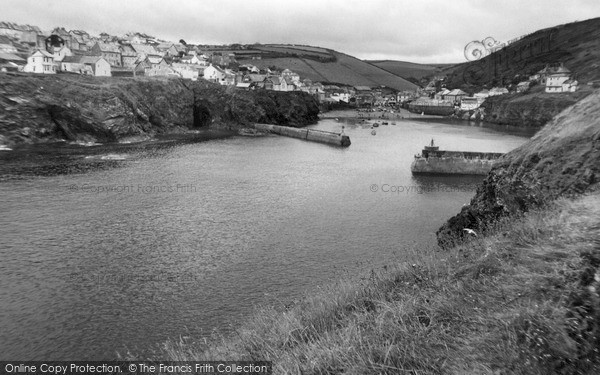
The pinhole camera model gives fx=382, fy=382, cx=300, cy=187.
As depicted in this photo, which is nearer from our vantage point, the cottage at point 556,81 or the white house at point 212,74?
the white house at point 212,74

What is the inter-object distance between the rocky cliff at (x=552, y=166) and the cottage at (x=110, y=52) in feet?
504

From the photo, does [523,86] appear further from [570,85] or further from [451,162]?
[451,162]

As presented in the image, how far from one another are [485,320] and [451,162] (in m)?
58.3

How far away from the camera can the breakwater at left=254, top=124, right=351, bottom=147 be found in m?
91.2

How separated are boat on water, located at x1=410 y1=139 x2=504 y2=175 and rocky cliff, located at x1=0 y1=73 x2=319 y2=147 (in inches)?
2516

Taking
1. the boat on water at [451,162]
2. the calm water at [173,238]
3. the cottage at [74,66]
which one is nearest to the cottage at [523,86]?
the boat on water at [451,162]

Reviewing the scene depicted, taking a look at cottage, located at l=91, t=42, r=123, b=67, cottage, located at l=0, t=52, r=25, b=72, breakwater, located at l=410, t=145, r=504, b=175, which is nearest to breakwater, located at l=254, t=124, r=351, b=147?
breakwater, located at l=410, t=145, r=504, b=175

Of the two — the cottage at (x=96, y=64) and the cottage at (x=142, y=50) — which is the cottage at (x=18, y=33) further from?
the cottage at (x=96, y=64)

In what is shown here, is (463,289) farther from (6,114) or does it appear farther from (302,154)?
(6,114)

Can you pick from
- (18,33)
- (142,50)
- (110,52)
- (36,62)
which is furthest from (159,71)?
(18,33)

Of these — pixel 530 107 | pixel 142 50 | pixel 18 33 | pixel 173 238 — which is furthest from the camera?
pixel 18 33

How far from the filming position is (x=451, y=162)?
61.5 m

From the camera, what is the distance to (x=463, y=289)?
363 inches

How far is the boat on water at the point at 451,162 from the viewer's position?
60.9 metres
